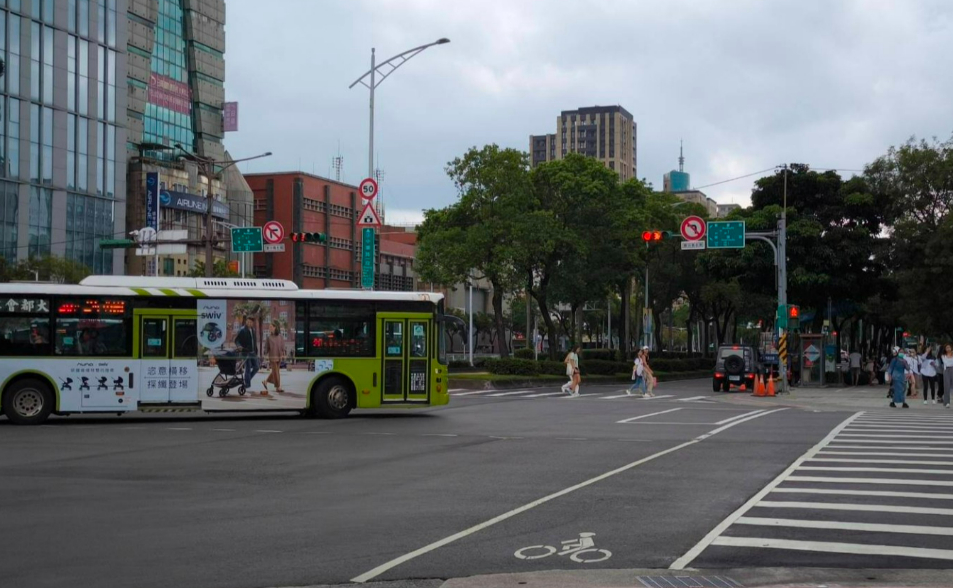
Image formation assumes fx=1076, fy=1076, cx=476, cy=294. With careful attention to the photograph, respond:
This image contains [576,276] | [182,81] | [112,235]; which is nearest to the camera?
[576,276]

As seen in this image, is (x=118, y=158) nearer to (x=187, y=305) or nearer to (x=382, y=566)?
(x=187, y=305)

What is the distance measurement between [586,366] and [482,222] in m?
10.1

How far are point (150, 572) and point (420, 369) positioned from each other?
673 inches

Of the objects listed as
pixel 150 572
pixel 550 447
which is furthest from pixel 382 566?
pixel 550 447

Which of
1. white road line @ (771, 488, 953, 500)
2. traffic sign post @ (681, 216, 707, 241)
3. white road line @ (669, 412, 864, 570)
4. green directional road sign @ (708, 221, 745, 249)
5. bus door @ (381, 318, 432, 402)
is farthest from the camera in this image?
green directional road sign @ (708, 221, 745, 249)

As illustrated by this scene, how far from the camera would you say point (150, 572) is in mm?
8062

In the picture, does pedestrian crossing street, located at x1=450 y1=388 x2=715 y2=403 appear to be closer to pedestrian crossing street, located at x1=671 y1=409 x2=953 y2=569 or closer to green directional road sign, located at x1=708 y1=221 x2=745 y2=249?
green directional road sign, located at x1=708 y1=221 x2=745 y2=249

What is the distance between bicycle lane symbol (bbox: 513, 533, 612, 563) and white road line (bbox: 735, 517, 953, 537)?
1.94 meters

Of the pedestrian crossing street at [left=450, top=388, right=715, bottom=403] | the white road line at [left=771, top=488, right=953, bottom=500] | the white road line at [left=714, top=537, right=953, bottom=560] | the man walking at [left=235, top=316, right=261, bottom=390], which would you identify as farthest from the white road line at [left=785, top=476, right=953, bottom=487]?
the pedestrian crossing street at [left=450, top=388, right=715, bottom=403]

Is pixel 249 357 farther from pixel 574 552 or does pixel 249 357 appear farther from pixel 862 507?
pixel 574 552

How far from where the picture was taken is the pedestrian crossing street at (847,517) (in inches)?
340

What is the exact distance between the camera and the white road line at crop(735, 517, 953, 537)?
976 centimetres

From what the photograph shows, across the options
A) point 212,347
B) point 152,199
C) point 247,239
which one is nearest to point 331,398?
point 212,347

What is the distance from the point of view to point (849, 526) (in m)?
9.99
